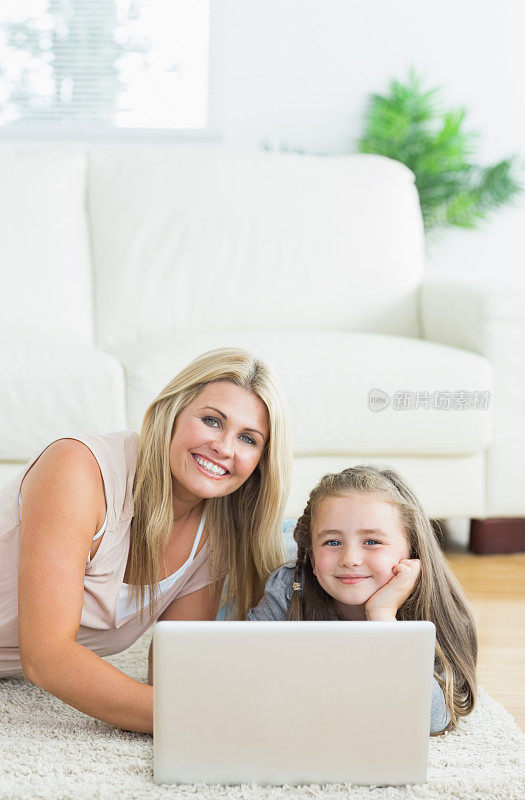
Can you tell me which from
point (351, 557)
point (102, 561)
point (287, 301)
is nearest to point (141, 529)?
point (102, 561)

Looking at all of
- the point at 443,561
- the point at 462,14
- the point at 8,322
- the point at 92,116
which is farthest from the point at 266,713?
the point at 462,14

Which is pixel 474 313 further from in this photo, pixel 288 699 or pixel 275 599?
pixel 288 699

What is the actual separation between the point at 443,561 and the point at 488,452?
922mm

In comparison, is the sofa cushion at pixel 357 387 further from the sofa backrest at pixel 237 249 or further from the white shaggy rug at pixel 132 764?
the white shaggy rug at pixel 132 764

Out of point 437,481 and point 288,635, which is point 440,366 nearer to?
point 437,481

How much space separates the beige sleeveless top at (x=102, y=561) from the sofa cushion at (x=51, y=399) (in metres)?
0.62

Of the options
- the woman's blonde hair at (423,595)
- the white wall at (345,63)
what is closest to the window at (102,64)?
the white wall at (345,63)

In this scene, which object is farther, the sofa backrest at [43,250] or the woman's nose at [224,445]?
the sofa backrest at [43,250]

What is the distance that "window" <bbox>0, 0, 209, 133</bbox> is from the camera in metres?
3.57

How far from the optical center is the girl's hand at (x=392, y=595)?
1284 mm

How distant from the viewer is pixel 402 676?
3.32ft

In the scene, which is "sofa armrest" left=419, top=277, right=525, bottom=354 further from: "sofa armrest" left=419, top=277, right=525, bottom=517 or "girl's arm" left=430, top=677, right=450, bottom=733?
"girl's arm" left=430, top=677, right=450, bottom=733

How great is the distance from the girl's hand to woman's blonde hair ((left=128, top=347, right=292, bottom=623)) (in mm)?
219

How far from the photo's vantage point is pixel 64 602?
46.9 inches
